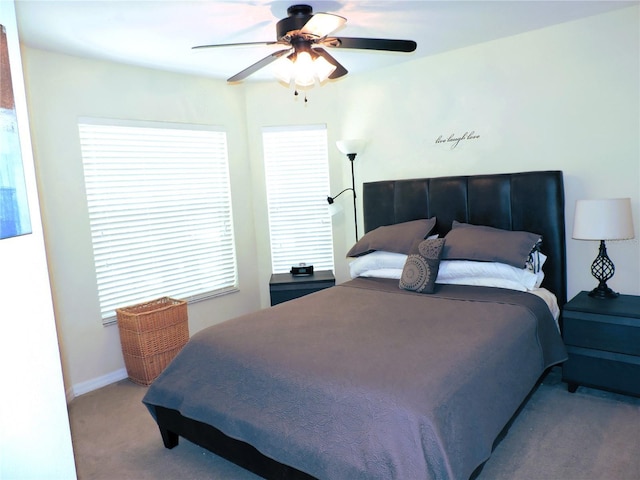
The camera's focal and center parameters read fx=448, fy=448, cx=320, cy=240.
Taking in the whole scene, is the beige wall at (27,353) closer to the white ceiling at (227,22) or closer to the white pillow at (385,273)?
the white ceiling at (227,22)

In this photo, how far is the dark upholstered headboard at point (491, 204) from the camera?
331 cm

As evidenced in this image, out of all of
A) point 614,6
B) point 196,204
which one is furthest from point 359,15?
point 196,204

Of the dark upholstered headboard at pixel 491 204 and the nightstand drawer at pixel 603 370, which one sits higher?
the dark upholstered headboard at pixel 491 204

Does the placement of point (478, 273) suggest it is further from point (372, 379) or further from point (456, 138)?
point (372, 379)

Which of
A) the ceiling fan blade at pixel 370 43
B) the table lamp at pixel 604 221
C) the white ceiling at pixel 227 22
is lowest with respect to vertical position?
the table lamp at pixel 604 221

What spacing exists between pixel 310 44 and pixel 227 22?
0.67 meters

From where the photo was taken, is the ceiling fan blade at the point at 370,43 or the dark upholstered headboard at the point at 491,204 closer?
the ceiling fan blade at the point at 370,43

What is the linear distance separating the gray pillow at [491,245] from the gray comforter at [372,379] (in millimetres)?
272

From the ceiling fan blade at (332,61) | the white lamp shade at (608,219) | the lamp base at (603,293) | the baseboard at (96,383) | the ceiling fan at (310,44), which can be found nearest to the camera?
the ceiling fan at (310,44)

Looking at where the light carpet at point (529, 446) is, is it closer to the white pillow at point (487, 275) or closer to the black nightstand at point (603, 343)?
the black nightstand at point (603, 343)

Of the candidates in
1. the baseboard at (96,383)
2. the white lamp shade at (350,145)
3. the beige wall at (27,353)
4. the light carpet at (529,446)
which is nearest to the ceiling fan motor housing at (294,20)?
the beige wall at (27,353)

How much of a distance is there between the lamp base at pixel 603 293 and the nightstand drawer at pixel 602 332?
0.29 metres

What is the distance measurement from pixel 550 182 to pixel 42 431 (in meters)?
3.33

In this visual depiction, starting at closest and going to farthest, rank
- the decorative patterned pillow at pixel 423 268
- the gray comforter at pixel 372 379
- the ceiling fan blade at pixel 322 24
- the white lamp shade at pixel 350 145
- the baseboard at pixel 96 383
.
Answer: the gray comforter at pixel 372 379, the ceiling fan blade at pixel 322 24, the decorative patterned pillow at pixel 423 268, the baseboard at pixel 96 383, the white lamp shade at pixel 350 145
